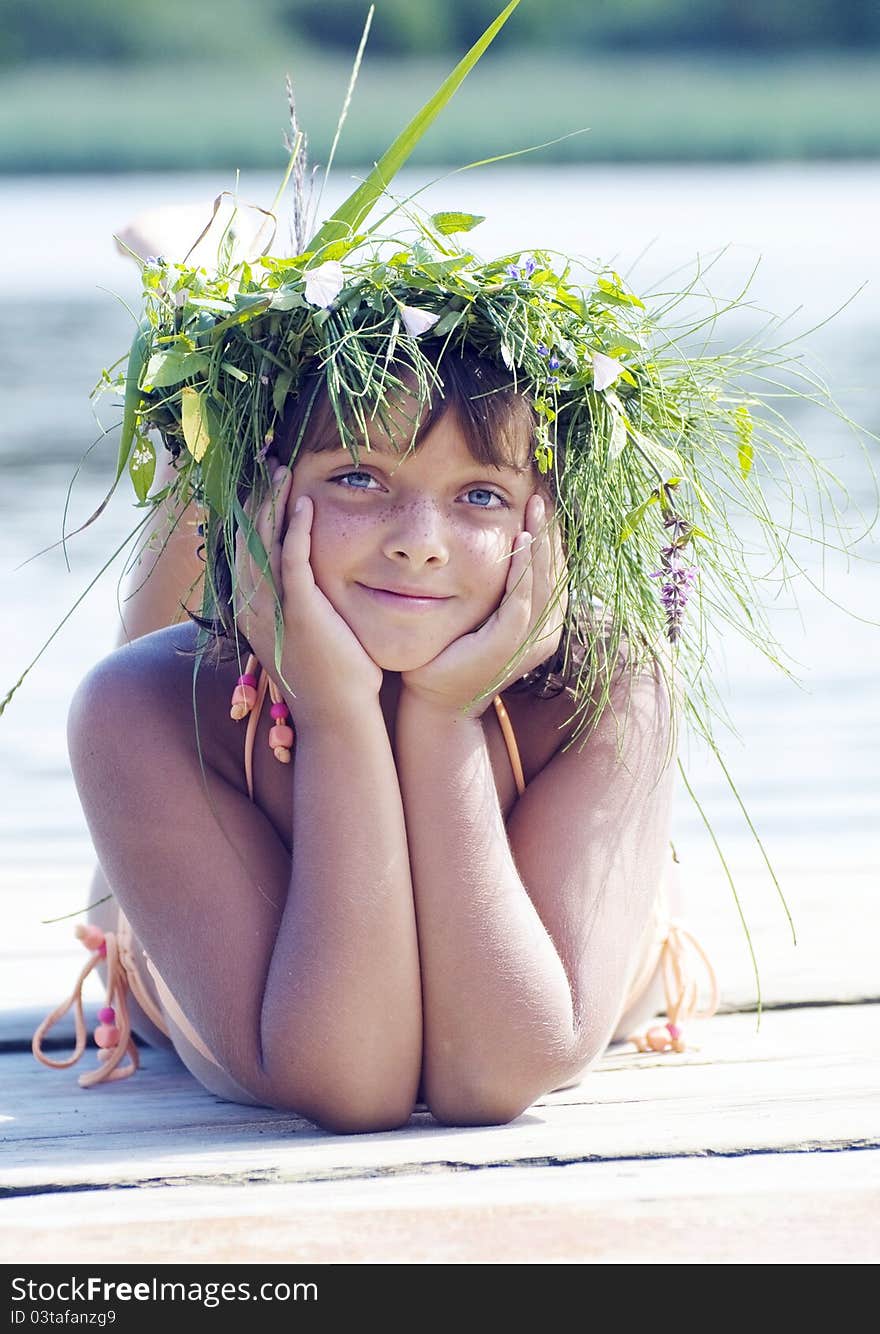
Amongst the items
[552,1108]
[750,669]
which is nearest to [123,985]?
[552,1108]

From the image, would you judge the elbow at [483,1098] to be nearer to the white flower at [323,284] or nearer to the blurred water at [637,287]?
the blurred water at [637,287]

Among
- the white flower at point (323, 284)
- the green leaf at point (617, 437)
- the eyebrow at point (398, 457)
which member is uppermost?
the white flower at point (323, 284)

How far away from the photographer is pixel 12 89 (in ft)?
73.3

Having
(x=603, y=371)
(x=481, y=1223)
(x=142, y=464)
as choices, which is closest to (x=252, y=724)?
(x=142, y=464)

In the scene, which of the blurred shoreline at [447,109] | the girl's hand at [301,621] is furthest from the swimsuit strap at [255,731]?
the blurred shoreline at [447,109]

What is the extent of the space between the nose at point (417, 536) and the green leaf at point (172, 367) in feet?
0.77

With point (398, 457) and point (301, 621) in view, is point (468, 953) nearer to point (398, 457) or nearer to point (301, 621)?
point (301, 621)

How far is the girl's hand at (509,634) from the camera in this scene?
1.81 metres

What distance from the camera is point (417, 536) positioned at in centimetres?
174

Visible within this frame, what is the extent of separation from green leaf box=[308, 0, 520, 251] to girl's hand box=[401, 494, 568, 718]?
1.07 feet

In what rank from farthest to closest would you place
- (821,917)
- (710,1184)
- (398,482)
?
(821,917)
(398,482)
(710,1184)

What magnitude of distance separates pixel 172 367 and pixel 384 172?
29 cm

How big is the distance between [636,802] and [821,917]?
3.09ft

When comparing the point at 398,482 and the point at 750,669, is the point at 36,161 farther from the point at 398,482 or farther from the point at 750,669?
the point at 398,482
